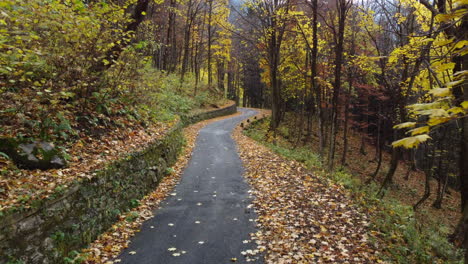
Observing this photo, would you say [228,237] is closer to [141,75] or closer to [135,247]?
[135,247]

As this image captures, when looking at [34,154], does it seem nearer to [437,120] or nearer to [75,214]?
[75,214]

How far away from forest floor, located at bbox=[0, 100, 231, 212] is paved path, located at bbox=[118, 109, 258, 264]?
184cm

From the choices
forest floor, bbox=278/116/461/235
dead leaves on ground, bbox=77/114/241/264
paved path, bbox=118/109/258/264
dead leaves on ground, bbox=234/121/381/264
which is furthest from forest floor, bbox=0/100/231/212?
forest floor, bbox=278/116/461/235

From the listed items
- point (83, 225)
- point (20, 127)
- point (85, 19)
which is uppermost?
point (85, 19)

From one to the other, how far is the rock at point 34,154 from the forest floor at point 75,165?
0.14m

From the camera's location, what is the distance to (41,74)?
6.93 meters

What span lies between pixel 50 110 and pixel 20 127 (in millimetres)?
756

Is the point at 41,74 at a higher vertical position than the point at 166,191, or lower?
higher

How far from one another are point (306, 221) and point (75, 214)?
16.4ft

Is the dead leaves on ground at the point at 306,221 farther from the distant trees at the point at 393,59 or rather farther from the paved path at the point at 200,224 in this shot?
the distant trees at the point at 393,59

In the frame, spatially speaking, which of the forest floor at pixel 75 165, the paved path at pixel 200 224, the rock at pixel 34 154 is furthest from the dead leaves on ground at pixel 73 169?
the paved path at pixel 200 224

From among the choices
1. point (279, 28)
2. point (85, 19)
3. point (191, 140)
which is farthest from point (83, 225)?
point (279, 28)

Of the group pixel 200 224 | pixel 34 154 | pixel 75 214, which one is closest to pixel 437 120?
pixel 75 214

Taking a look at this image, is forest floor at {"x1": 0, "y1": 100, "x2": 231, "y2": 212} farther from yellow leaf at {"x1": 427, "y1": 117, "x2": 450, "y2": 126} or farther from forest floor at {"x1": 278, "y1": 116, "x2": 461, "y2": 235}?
forest floor at {"x1": 278, "y1": 116, "x2": 461, "y2": 235}
